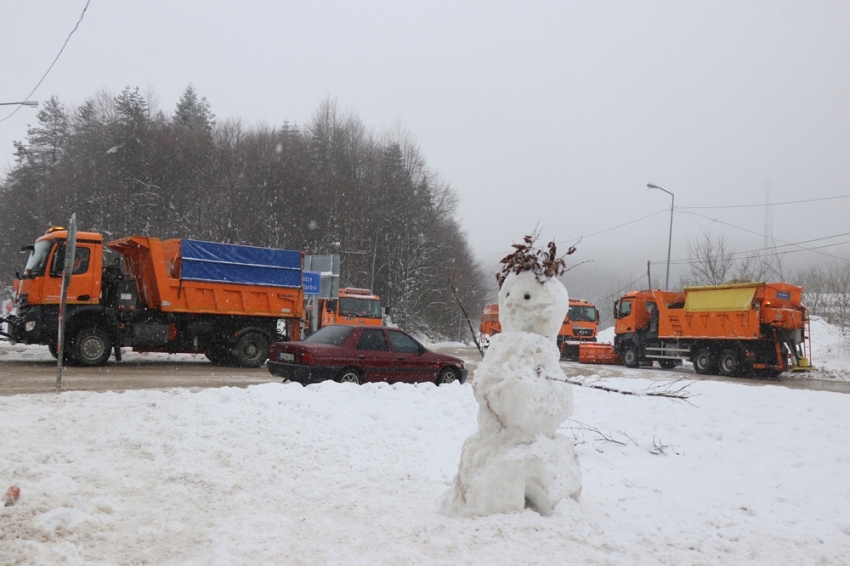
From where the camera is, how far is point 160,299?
648 inches

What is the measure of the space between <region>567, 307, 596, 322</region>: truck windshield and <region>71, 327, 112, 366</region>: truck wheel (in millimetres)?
21351

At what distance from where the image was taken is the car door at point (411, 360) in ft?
41.5

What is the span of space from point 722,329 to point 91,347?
19758mm

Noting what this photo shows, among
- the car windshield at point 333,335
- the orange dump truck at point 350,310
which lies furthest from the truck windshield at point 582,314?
the car windshield at point 333,335

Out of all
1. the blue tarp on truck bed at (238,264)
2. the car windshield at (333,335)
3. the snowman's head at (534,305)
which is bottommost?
the car windshield at (333,335)

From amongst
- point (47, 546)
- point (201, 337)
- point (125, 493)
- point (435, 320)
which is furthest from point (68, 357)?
point (435, 320)

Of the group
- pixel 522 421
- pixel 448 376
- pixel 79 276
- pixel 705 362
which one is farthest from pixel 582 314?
pixel 522 421

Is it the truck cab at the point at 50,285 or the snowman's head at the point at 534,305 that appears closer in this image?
the snowman's head at the point at 534,305

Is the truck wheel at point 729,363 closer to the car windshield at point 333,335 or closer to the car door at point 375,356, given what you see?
the car door at point 375,356

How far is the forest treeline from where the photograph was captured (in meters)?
38.6

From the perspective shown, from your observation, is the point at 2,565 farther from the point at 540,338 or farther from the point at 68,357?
the point at 68,357

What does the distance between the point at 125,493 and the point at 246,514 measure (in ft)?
3.59

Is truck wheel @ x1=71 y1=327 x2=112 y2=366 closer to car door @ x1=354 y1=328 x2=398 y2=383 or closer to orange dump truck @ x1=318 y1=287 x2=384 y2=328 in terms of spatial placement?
car door @ x1=354 y1=328 x2=398 y2=383

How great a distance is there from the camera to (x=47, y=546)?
160 inches
